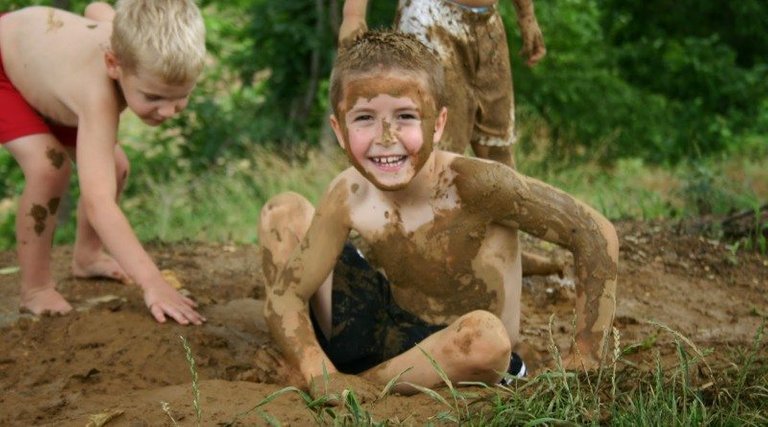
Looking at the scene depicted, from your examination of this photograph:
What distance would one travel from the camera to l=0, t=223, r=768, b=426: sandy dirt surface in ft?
9.89

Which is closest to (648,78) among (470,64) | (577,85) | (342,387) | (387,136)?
(577,85)

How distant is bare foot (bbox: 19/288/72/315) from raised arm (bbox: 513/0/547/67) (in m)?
2.00

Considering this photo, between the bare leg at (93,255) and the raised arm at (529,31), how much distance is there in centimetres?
172

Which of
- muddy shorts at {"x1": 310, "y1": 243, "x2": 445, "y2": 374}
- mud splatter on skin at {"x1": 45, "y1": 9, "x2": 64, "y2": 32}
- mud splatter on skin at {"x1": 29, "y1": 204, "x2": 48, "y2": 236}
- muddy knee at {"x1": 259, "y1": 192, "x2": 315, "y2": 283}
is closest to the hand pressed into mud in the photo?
muddy shorts at {"x1": 310, "y1": 243, "x2": 445, "y2": 374}

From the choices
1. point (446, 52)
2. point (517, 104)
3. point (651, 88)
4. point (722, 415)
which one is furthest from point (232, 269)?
point (651, 88)

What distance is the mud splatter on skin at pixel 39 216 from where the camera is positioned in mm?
4012

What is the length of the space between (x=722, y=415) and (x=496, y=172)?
91 centimetres

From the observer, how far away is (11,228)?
26.6 feet

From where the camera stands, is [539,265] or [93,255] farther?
[93,255]

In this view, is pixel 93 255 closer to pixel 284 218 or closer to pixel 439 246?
pixel 284 218

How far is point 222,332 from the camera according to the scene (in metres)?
3.79

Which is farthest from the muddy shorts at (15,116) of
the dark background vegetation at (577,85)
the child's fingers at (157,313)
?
the dark background vegetation at (577,85)

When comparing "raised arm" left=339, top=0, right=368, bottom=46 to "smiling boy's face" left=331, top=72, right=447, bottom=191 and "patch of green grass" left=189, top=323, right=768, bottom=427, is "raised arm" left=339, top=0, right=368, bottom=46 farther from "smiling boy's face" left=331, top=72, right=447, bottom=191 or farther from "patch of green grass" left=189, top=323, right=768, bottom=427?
"patch of green grass" left=189, top=323, right=768, bottom=427

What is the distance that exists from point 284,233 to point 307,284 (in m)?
0.33
